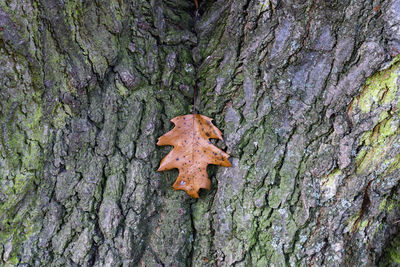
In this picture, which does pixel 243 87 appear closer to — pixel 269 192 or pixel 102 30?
pixel 269 192

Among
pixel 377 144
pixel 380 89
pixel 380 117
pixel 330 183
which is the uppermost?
pixel 380 89

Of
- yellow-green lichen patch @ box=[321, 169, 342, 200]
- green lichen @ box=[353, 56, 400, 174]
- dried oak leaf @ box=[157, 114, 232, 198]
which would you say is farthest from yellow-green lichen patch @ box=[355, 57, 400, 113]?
dried oak leaf @ box=[157, 114, 232, 198]

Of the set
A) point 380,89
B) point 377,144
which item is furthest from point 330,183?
point 380,89

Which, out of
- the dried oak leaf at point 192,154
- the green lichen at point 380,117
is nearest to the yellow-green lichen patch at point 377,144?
the green lichen at point 380,117

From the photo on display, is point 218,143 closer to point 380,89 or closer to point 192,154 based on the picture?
point 192,154

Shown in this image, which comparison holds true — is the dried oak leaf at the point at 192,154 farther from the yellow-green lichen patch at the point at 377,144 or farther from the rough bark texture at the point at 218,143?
the yellow-green lichen patch at the point at 377,144

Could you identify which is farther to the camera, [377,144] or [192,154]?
[192,154]
